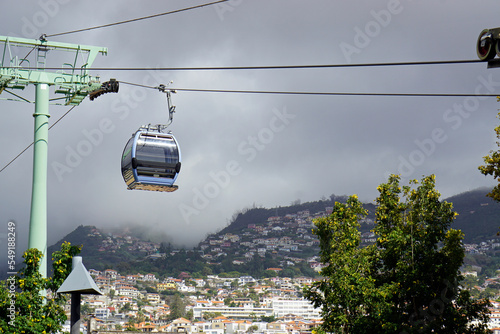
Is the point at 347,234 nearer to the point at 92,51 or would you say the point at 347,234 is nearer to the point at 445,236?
the point at 445,236

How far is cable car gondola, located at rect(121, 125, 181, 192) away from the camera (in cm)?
1494

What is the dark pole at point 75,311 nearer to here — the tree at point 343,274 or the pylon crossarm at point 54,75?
the pylon crossarm at point 54,75

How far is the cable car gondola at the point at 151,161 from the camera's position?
1494cm

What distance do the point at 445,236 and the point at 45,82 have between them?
14114mm

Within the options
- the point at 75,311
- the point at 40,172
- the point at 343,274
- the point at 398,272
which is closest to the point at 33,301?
the point at 40,172

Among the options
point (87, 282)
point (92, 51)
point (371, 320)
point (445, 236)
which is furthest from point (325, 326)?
point (87, 282)

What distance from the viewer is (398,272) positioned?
22.1 metres

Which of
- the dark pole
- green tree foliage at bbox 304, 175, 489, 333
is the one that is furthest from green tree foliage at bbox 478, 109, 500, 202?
the dark pole

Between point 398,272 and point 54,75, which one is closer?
point 54,75

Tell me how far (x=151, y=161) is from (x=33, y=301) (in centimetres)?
403

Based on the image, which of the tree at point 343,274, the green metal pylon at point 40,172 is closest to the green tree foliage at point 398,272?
the tree at point 343,274

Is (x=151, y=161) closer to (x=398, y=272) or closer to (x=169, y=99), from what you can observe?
(x=169, y=99)

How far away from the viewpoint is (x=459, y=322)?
67.5ft

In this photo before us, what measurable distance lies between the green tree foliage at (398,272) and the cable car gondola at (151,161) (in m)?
7.83
